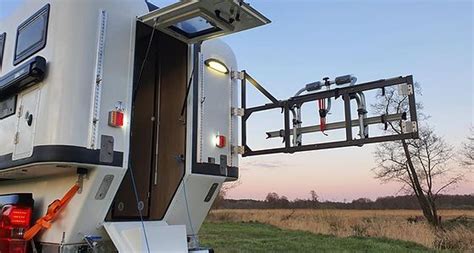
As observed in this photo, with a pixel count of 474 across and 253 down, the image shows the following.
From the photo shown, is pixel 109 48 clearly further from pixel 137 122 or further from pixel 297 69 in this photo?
pixel 297 69

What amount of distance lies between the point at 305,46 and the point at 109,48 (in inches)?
197

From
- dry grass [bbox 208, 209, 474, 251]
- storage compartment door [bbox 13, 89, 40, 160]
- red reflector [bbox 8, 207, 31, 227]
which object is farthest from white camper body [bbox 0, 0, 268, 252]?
dry grass [bbox 208, 209, 474, 251]

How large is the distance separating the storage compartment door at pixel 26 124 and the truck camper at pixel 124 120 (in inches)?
0.6

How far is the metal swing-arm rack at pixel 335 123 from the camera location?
2.90 meters

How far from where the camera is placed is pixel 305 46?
23.8 ft

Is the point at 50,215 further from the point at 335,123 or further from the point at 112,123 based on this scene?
the point at 335,123

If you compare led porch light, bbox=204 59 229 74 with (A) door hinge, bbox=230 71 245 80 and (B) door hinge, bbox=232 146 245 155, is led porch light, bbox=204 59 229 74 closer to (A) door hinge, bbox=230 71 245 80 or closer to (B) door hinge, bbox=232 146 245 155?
(A) door hinge, bbox=230 71 245 80

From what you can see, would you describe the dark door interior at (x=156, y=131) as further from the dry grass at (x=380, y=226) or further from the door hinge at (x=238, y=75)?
the dry grass at (x=380, y=226)

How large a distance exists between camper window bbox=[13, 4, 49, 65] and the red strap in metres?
1.11

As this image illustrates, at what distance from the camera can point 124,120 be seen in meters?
2.88

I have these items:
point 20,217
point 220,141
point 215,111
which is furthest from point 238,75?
point 20,217

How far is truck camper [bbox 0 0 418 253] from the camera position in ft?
8.86

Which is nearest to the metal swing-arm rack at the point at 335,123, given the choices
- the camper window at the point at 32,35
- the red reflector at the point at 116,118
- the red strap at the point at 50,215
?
the red reflector at the point at 116,118

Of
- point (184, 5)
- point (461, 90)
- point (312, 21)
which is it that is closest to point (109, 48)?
point (184, 5)
